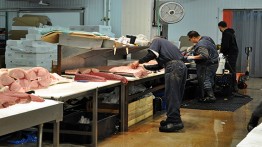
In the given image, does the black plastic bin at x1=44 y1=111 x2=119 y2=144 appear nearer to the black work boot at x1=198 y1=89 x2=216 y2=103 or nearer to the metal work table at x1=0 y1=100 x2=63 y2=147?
the metal work table at x1=0 y1=100 x2=63 y2=147

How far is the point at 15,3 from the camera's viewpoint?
1402cm

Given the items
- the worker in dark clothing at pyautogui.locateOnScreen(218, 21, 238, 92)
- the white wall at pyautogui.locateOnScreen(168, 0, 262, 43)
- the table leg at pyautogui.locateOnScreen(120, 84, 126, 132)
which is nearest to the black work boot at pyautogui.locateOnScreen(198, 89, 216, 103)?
the worker in dark clothing at pyautogui.locateOnScreen(218, 21, 238, 92)

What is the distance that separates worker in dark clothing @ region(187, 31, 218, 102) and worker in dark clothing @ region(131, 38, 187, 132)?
2067 millimetres

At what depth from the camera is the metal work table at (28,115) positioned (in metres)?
2.93

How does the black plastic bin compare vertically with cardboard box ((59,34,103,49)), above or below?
below

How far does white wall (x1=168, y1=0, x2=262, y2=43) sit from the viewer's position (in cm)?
1367

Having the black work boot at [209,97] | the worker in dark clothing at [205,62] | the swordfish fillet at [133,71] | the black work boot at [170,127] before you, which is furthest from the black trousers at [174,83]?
the black work boot at [209,97]

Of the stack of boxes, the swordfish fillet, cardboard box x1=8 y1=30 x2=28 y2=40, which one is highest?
cardboard box x1=8 y1=30 x2=28 y2=40

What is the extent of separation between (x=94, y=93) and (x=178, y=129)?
1852 mm

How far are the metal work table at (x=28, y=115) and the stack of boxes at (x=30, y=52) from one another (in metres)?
5.45

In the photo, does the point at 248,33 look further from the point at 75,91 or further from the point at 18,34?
the point at 75,91

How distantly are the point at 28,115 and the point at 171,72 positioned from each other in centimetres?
327

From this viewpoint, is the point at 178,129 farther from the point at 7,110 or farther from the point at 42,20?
the point at 42,20

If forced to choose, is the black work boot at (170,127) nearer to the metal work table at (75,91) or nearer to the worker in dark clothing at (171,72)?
the worker in dark clothing at (171,72)
